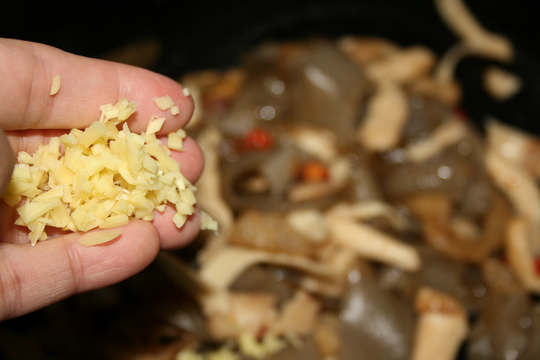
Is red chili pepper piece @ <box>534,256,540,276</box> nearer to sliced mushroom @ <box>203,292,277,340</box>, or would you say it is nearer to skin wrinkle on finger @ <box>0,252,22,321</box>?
sliced mushroom @ <box>203,292,277,340</box>

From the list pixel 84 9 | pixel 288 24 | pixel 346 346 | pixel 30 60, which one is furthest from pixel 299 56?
pixel 30 60

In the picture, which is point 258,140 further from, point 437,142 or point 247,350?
point 247,350

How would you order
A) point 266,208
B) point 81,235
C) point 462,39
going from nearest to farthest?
point 81,235, point 266,208, point 462,39

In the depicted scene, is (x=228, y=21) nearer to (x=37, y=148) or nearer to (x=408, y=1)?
(x=408, y=1)

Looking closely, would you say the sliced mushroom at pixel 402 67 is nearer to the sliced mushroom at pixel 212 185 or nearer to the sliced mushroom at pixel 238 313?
the sliced mushroom at pixel 212 185

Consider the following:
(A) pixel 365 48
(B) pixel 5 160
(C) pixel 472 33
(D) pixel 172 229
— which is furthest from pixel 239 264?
(C) pixel 472 33

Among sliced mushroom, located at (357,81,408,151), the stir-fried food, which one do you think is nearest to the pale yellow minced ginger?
the stir-fried food

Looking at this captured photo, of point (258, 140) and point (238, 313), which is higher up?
point (258, 140)
